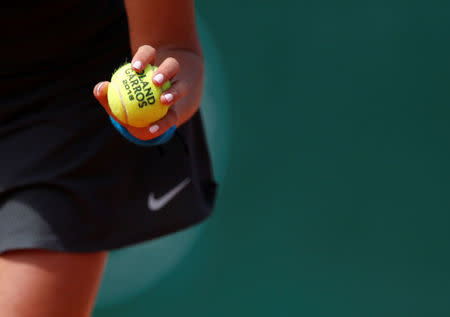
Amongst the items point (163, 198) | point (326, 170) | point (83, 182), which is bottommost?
point (326, 170)

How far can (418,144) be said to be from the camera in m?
2.00

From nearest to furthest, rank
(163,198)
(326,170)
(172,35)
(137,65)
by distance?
1. (137,65)
2. (172,35)
3. (163,198)
4. (326,170)

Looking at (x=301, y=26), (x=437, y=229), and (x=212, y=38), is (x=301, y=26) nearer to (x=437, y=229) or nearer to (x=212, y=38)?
(x=212, y=38)

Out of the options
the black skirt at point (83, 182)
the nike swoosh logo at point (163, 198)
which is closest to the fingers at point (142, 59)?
the black skirt at point (83, 182)

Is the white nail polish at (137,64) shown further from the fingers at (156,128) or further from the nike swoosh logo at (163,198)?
the nike swoosh logo at (163,198)

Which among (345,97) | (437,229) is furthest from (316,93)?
(437,229)

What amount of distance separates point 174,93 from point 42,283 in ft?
1.43

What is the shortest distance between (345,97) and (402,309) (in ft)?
2.40

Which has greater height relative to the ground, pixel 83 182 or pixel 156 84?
pixel 156 84

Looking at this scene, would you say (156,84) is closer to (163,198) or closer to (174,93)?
(174,93)

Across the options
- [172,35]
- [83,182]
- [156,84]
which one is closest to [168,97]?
[156,84]

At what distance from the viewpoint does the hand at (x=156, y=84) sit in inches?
33.8

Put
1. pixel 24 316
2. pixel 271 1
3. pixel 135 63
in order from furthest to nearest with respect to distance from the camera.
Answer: pixel 271 1
pixel 24 316
pixel 135 63

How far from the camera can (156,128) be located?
874 millimetres
